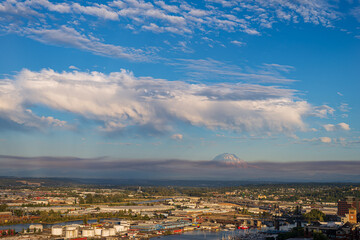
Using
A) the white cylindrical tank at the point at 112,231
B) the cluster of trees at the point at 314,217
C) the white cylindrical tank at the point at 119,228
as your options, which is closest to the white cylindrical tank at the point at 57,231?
the white cylindrical tank at the point at 112,231

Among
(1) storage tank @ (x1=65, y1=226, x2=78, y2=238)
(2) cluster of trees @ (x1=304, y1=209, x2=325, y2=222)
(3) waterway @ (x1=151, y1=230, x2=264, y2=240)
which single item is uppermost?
(1) storage tank @ (x1=65, y1=226, x2=78, y2=238)

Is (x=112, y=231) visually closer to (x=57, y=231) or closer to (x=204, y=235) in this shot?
(x=57, y=231)

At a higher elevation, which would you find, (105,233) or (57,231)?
(57,231)

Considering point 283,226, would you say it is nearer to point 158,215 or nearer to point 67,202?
point 158,215

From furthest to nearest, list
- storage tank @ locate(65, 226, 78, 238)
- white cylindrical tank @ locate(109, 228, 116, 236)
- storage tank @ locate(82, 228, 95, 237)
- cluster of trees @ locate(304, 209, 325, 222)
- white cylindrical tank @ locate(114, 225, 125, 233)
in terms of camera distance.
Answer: cluster of trees @ locate(304, 209, 325, 222) < white cylindrical tank @ locate(114, 225, 125, 233) < white cylindrical tank @ locate(109, 228, 116, 236) < storage tank @ locate(82, 228, 95, 237) < storage tank @ locate(65, 226, 78, 238)

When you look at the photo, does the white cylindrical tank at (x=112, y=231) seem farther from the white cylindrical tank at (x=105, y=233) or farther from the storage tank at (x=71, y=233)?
the storage tank at (x=71, y=233)

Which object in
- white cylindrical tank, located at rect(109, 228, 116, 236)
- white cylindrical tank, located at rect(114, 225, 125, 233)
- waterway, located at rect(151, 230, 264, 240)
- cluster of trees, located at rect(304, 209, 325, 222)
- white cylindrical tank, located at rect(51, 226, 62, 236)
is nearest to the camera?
white cylindrical tank, located at rect(51, 226, 62, 236)

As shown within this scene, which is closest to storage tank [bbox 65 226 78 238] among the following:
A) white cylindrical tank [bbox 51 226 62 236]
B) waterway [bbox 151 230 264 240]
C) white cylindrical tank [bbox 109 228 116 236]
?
→ white cylindrical tank [bbox 51 226 62 236]

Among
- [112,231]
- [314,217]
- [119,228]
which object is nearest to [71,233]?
[112,231]

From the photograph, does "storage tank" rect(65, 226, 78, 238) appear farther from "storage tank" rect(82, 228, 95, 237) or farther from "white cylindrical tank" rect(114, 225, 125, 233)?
"white cylindrical tank" rect(114, 225, 125, 233)

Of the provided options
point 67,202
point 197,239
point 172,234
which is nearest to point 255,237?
point 197,239

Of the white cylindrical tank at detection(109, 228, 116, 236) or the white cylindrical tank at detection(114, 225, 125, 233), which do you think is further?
the white cylindrical tank at detection(114, 225, 125, 233)
